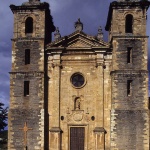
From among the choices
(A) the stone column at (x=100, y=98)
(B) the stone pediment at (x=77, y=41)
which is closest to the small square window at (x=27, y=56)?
(B) the stone pediment at (x=77, y=41)

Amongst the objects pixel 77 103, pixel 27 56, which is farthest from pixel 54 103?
pixel 27 56

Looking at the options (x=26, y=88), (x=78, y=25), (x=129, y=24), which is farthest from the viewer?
(x=78, y=25)

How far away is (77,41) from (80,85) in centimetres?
349

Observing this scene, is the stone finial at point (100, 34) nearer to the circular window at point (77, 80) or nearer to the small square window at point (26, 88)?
the circular window at point (77, 80)

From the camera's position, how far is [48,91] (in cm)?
3072

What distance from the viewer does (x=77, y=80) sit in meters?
31.0

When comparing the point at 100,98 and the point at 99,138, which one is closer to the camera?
the point at 99,138

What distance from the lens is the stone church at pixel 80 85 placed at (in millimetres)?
29234

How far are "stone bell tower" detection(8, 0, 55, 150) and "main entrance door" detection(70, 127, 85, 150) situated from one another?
2166 mm

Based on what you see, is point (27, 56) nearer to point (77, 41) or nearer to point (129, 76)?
point (77, 41)

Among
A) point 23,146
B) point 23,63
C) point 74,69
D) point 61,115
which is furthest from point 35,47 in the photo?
point 23,146

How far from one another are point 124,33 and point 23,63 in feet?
26.3

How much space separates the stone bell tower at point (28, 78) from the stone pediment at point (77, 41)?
3.87ft

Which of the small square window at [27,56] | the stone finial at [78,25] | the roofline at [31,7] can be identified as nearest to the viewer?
the small square window at [27,56]
